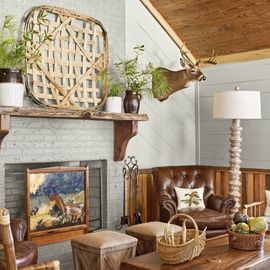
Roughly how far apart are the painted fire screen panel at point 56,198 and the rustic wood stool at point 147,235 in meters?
0.82

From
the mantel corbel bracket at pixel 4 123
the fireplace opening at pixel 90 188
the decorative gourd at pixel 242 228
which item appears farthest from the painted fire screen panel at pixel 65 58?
the decorative gourd at pixel 242 228

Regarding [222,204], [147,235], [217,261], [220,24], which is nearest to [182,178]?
[222,204]

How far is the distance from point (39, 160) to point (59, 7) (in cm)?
155

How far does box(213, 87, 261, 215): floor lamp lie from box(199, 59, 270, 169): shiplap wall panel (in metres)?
0.55

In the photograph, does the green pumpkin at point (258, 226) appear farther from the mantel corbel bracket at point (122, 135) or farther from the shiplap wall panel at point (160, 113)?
the shiplap wall panel at point (160, 113)

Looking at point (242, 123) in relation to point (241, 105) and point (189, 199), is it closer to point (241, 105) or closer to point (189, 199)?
point (241, 105)

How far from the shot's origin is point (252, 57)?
5.56 metres

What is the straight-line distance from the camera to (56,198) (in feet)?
15.0

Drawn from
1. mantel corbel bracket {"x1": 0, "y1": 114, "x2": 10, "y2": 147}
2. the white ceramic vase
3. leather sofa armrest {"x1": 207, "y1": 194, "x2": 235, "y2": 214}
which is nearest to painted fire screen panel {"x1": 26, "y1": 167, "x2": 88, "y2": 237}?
mantel corbel bracket {"x1": 0, "y1": 114, "x2": 10, "y2": 147}

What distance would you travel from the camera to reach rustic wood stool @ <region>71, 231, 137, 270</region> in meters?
3.57

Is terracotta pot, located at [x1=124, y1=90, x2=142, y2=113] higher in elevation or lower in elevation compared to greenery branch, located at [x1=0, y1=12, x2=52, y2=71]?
lower

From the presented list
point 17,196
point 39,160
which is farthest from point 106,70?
point 17,196

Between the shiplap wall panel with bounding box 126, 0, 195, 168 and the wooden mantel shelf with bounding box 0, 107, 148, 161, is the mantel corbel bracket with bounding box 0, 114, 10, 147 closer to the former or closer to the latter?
the wooden mantel shelf with bounding box 0, 107, 148, 161

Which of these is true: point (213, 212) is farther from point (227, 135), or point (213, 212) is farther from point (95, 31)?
point (95, 31)
